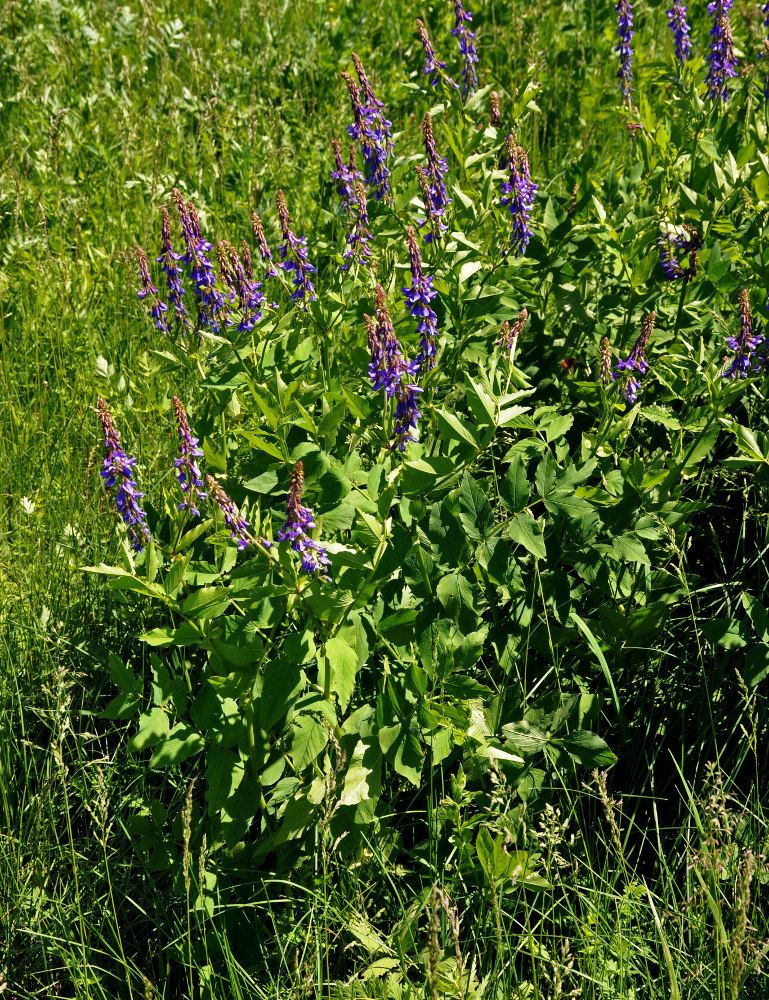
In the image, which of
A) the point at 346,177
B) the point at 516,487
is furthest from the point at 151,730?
the point at 346,177

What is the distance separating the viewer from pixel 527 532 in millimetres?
2125

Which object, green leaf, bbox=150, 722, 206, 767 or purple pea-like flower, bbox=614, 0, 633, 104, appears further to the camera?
purple pea-like flower, bbox=614, 0, 633, 104

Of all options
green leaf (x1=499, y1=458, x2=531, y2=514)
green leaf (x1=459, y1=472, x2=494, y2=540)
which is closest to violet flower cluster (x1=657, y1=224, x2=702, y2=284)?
green leaf (x1=499, y1=458, x2=531, y2=514)

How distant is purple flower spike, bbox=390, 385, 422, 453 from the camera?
2.10 meters

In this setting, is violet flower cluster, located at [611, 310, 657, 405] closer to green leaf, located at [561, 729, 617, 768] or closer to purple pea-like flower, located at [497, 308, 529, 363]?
purple pea-like flower, located at [497, 308, 529, 363]

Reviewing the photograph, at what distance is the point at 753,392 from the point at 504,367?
1.02 meters

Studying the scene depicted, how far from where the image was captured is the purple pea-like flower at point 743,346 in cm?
243

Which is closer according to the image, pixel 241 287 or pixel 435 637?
pixel 435 637

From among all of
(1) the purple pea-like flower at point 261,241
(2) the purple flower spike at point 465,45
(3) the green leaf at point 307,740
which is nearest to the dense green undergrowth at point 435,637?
(3) the green leaf at point 307,740

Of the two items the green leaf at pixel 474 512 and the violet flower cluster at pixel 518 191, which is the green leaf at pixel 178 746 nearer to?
the green leaf at pixel 474 512

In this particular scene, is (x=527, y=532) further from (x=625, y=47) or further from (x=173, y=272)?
(x=625, y=47)

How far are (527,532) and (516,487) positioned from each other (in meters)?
0.11

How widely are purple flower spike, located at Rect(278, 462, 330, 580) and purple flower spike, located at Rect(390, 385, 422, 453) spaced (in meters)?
0.42

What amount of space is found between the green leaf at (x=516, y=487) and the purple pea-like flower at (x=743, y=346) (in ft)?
2.45
